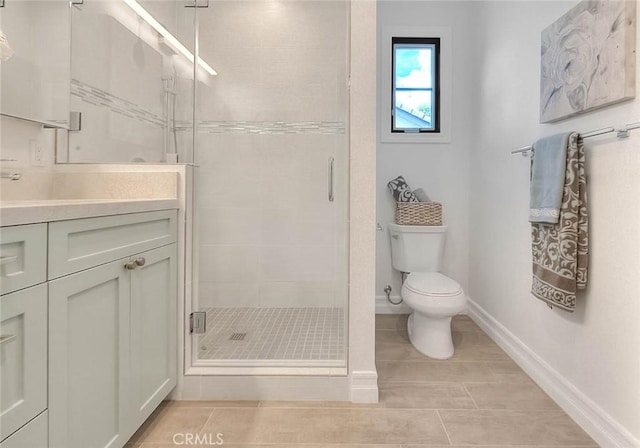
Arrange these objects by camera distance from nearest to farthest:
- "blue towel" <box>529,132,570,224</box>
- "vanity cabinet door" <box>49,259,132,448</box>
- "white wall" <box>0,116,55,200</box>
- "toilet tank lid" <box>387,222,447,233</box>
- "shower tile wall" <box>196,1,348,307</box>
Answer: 1. "vanity cabinet door" <box>49,259,132,448</box>
2. "white wall" <box>0,116,55,200</box>
3. "blue towel" <box>529,132,570,224</box>
4. "shower tile wall" <box>196,1,348,307</box>
5. "toilet tank lid" <box>387,222,447,233</box>

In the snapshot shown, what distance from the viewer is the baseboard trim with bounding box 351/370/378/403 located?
1.68m

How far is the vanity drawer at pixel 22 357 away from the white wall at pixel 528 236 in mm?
1857

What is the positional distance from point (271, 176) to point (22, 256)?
4.66 ft

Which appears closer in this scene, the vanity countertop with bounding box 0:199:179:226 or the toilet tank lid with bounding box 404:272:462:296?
the vanity countertop with bounding box 0:199:179:226

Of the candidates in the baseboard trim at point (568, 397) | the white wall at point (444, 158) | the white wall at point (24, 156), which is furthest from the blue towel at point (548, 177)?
the white wall at point (24, 156)

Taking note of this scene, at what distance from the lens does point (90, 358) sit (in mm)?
1079

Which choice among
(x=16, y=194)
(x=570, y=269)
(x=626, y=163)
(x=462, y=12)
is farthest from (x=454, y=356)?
(x=462, y=12)

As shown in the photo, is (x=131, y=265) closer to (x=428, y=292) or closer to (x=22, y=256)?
(x=22, y=256)

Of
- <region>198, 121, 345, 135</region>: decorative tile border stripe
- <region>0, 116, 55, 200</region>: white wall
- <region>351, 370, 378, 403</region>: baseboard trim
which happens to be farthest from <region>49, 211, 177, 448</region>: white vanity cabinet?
<region>351, 370, 378, 403</region>: baseboard trim

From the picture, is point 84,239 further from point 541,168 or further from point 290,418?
point 541,168

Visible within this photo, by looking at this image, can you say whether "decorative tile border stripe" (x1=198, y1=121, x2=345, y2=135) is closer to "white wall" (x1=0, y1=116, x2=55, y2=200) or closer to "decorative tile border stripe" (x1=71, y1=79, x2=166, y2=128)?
"decorative tile border stripe" (x1=71, y1=79, x2=166, y2=128)

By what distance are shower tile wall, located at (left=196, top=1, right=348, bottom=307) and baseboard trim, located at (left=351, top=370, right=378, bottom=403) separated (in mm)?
384

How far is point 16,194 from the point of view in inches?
56.4

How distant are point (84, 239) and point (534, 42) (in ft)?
7.72
